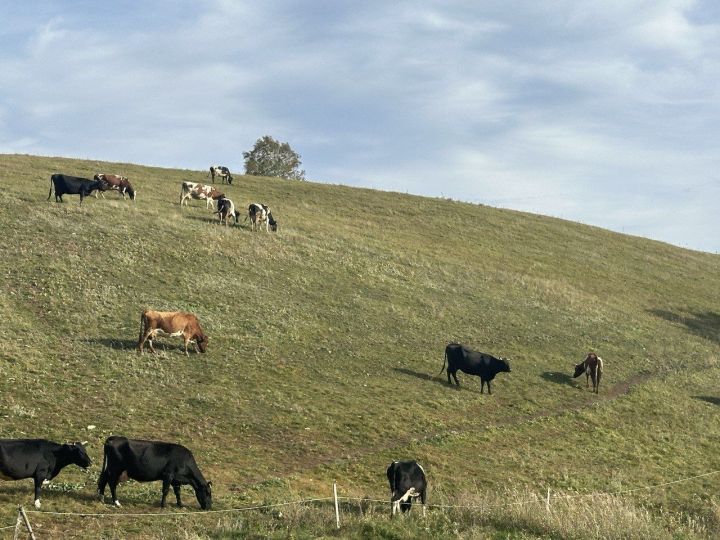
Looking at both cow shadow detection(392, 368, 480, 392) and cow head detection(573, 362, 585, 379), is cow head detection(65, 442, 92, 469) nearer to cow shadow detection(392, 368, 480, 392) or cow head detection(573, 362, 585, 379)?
cow shadow detection(392, 368, 480, 392)

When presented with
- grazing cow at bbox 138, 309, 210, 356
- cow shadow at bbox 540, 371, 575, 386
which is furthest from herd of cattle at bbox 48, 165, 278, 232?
cow shadow at bbox 540, 371, 575, 386

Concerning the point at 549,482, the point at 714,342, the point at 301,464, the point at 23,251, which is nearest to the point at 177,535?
the point at 301,464

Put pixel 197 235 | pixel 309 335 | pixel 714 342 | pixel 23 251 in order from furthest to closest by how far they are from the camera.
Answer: pixel 714 342, pixel 197 235, pixel 23 251, pixel 309 335

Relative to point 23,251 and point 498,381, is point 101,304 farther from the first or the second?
point 498,381

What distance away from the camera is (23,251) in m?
33.8

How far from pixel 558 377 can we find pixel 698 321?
24.3m

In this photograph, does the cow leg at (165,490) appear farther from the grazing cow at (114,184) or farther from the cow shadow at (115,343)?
the grazing cow at (114,184)

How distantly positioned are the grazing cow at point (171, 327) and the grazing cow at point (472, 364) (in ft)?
33.7

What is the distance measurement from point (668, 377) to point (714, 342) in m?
13.7

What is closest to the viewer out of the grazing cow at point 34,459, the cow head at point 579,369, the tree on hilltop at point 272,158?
the grazing cow at point 34,459

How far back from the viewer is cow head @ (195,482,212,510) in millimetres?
14570

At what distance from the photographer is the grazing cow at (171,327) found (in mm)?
25797

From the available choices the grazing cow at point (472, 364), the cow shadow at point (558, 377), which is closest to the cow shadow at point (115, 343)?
the grazing cow at point (472, 364)

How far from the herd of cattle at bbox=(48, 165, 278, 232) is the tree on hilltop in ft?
191
